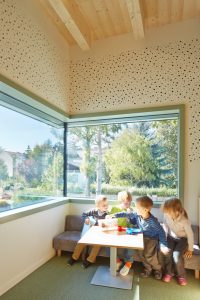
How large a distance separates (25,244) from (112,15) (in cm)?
325

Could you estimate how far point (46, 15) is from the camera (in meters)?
3.05

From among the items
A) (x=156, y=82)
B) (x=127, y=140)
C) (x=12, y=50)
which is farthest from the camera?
(x=127, y=140)

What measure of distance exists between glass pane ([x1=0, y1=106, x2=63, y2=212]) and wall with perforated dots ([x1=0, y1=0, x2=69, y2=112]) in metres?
0.44

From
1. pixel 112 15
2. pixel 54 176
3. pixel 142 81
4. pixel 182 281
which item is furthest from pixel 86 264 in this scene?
pixel 112 15

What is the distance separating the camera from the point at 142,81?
3.33 meters

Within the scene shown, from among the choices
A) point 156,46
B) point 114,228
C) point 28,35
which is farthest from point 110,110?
point 114,228

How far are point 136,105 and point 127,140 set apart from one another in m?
0.59

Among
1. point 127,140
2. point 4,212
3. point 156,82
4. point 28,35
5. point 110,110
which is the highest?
point 28,35

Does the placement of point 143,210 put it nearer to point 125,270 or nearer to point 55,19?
point 125,270

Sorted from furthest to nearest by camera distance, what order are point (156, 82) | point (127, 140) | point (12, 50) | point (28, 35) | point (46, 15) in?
point (127, 140)
point (156, 82)
point (46, 15)
point (28, 35)
point (12, 50)

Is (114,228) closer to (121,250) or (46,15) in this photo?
(121,250)

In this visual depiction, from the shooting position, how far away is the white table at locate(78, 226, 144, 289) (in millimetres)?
2078

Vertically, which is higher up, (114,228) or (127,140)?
(127,140)

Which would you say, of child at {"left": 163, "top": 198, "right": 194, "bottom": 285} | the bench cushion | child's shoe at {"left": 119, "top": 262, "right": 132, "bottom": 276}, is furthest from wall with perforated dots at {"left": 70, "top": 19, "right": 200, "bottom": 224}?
the bench cushion
